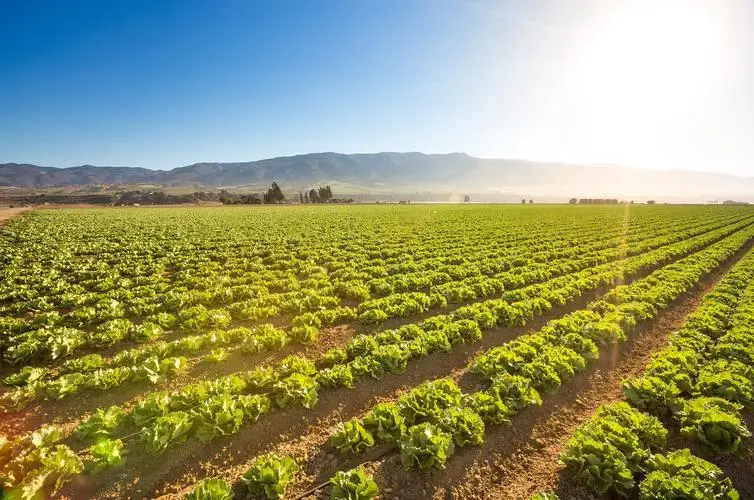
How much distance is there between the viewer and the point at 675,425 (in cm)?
803

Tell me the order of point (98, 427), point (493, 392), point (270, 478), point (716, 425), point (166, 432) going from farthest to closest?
point (493, 392) < point (716, 425) < point (98, 427) < point (166, 432) < point (270, 478)

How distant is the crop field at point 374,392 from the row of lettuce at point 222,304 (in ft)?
0.32

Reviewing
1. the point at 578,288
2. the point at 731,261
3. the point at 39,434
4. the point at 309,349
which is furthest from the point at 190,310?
the point at 731,261

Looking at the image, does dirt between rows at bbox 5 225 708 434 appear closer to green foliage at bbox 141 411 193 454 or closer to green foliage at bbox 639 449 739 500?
green foliage at bbox 141 411 193 454

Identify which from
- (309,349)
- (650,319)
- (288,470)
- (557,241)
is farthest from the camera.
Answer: (557,241)

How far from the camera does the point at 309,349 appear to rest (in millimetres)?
11383

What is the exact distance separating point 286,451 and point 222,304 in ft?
32.9

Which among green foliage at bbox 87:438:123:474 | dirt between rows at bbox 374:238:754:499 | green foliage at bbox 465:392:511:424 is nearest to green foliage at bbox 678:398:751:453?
dirt between rows at bbox 374:238:754:499

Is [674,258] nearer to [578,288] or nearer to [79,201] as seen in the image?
[578,288]

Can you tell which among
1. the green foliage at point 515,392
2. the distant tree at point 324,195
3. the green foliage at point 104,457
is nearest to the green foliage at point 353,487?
the green foliage at point 515,392

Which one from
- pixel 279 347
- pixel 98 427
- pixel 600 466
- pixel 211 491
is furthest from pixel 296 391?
pixel 600 466

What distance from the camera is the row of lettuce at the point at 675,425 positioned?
19.0 feet

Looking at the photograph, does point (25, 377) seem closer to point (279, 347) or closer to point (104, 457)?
point (104, 457)

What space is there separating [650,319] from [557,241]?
2028cm
